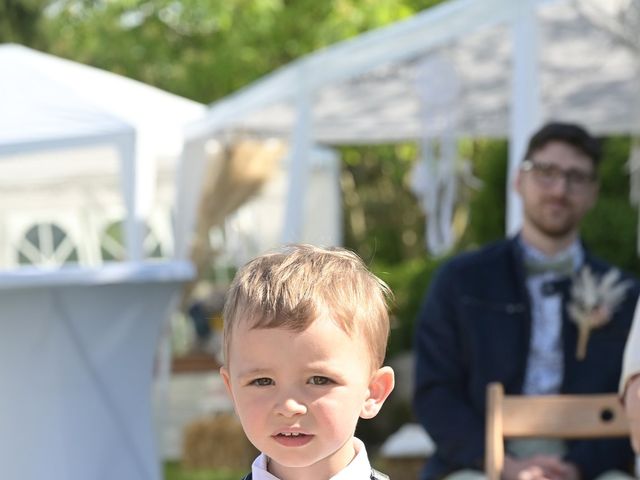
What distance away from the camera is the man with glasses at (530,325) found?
182 inches

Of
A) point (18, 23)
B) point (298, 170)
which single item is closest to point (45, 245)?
point (298, 170)

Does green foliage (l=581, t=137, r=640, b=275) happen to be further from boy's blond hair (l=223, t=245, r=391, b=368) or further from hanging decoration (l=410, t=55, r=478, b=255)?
boy's blond hair (l=223, t=245, r=391, b=368)

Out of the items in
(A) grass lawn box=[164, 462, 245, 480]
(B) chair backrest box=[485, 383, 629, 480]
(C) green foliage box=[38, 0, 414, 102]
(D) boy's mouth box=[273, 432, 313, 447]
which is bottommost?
(A) grass lawn box=[164, 462, 245, 480]

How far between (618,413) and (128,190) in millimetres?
5752

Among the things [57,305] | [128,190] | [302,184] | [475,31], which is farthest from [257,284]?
[128,190]

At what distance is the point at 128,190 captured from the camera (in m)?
9.64

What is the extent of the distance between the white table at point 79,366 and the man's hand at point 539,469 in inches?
42.6

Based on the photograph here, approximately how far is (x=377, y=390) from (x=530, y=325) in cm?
245

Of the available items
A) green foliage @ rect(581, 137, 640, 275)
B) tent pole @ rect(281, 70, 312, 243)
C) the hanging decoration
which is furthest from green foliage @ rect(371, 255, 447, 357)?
the hanging decoration

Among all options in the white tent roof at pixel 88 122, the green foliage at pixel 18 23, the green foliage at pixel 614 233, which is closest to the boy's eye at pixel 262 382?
the white tent roof at pixel 88 122

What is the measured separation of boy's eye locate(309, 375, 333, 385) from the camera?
7.02 ft

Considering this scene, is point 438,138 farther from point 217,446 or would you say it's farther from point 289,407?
point 289,407

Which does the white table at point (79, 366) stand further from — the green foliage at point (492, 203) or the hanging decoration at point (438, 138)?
the green foliage at point (492, 203)

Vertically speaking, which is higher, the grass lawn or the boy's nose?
the boy's nose
